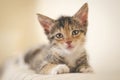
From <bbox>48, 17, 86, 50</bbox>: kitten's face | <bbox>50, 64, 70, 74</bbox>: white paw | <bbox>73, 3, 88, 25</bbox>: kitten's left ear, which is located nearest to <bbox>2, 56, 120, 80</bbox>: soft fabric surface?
<bbox>50, 64, 70, 74</bbox>: white paw

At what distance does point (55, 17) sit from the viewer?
1.51 metres

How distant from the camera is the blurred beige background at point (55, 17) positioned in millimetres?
1270

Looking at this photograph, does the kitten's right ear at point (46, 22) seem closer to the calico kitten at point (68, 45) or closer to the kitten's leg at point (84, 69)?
the calico kitten at point (68, 45)

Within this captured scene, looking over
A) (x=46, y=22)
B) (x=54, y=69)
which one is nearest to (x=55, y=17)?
(x=46, y=22)

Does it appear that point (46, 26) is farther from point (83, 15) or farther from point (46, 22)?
point (83, 15)

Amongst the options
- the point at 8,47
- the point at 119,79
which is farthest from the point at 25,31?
the point at 119,79

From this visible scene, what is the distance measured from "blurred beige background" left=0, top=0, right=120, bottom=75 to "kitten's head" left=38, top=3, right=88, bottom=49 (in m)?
0.04

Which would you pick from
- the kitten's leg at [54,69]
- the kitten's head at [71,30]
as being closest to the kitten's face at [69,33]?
the kitten's head at [71,30]

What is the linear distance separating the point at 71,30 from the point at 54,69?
0.25 meters

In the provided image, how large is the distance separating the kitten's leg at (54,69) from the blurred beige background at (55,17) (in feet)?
0.53

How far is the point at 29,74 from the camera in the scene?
141 centimetres

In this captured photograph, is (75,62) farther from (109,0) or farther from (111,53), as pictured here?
(109,0)

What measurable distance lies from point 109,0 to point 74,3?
9.3 inches

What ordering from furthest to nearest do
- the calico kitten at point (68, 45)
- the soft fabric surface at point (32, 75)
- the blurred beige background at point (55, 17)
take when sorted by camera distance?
the calico kitten at point (68, 45), the blurred beige background at point (55, 17), the soft fabric surface at point (32, 75)
